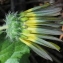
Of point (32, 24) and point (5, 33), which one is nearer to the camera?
point (32, 24)

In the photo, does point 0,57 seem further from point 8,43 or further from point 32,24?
point 32,24

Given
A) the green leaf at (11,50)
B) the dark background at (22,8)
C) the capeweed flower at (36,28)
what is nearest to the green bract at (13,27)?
the capeweed flower at (36,28)

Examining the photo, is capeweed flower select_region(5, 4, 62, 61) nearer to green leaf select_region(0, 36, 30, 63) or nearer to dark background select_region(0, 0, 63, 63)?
green leaf select_region(0, 36, 30, 63)

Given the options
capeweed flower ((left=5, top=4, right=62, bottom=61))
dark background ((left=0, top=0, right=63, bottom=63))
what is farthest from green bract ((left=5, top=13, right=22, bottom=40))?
dark background ((left=0, top=0, right=63, bottom=63))

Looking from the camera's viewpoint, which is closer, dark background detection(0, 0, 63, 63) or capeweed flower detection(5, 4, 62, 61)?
capeweed flower detection(5, 4, 62, 61)

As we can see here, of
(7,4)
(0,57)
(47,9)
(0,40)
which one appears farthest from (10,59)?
(7,4)

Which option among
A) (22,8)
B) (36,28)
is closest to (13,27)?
(36,28)
